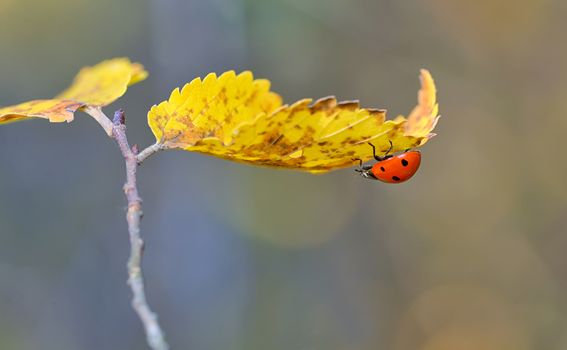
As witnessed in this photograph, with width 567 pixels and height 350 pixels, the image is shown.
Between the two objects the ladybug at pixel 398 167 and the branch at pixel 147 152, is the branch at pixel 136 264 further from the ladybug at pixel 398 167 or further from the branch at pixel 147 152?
the ladybug at pixel 398 167

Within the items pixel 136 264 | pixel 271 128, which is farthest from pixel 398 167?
pixel 136 264

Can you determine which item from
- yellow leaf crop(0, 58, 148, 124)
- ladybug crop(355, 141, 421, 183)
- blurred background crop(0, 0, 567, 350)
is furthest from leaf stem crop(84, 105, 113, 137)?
blurred background crop(0, 0, 567, 350)

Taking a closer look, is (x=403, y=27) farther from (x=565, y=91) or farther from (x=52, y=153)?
(x=52, y=153)

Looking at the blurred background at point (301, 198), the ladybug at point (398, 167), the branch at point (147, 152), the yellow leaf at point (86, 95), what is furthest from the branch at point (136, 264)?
the blurred background at point (301, 198)

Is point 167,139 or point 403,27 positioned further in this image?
point 403,27

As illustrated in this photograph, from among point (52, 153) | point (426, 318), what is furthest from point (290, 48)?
point (426, 318)

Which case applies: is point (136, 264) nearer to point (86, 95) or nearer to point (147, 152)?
point (147, 152)
